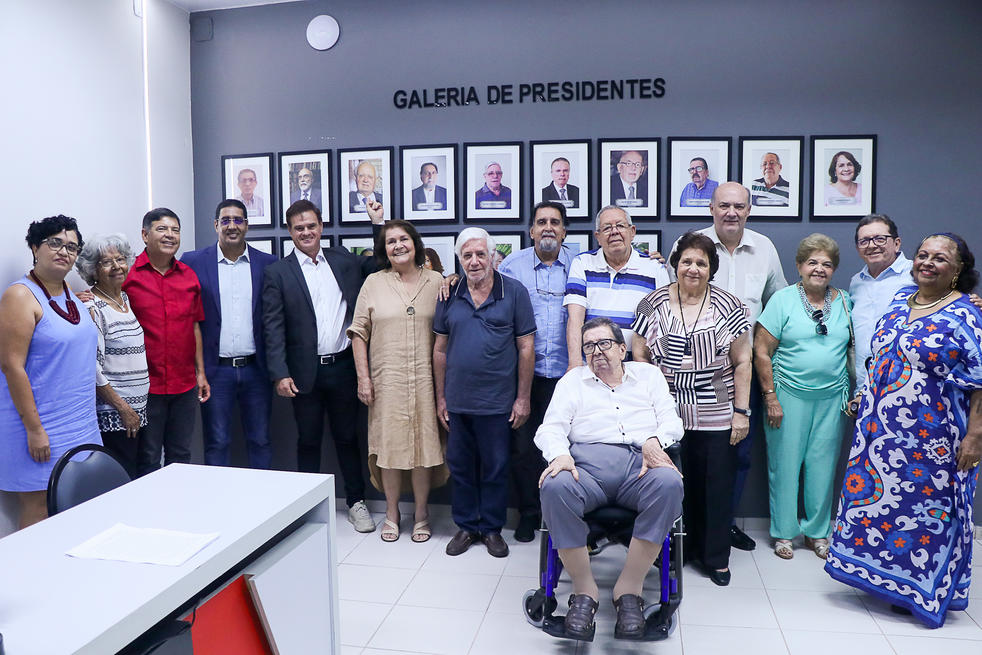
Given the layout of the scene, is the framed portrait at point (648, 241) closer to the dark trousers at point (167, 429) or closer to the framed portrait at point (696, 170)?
the framed portrait at point (696, 170)

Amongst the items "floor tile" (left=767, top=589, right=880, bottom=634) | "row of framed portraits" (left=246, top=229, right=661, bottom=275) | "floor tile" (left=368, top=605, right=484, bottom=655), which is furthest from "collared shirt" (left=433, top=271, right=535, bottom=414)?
"floor tile" (left=767, top=589, right=880, bottom=634)

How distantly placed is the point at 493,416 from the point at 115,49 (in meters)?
3.06

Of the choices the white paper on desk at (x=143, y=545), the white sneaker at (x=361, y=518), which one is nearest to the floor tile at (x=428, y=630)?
the white sneaker at (x=361, y=518)

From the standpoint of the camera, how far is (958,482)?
9.20 feet

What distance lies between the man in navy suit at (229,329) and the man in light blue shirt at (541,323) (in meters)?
1.43

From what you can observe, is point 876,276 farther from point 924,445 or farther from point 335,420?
point 335,420

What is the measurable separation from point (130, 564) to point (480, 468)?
227 centimetres

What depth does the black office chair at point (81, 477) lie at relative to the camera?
205cm

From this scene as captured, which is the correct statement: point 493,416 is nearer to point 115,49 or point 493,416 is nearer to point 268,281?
point 268,281

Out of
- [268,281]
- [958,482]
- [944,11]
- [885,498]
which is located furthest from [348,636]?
[944,11]

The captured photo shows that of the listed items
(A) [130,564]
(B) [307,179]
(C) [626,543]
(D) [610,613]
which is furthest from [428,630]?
(B) [307,179]

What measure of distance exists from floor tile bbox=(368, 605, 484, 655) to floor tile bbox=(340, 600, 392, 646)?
32 millimetres

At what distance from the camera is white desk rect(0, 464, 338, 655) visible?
1.31 m

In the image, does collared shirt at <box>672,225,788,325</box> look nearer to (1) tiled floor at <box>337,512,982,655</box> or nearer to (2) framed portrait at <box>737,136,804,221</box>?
(2) framed portrait at <box>737,136,804,221</box>
